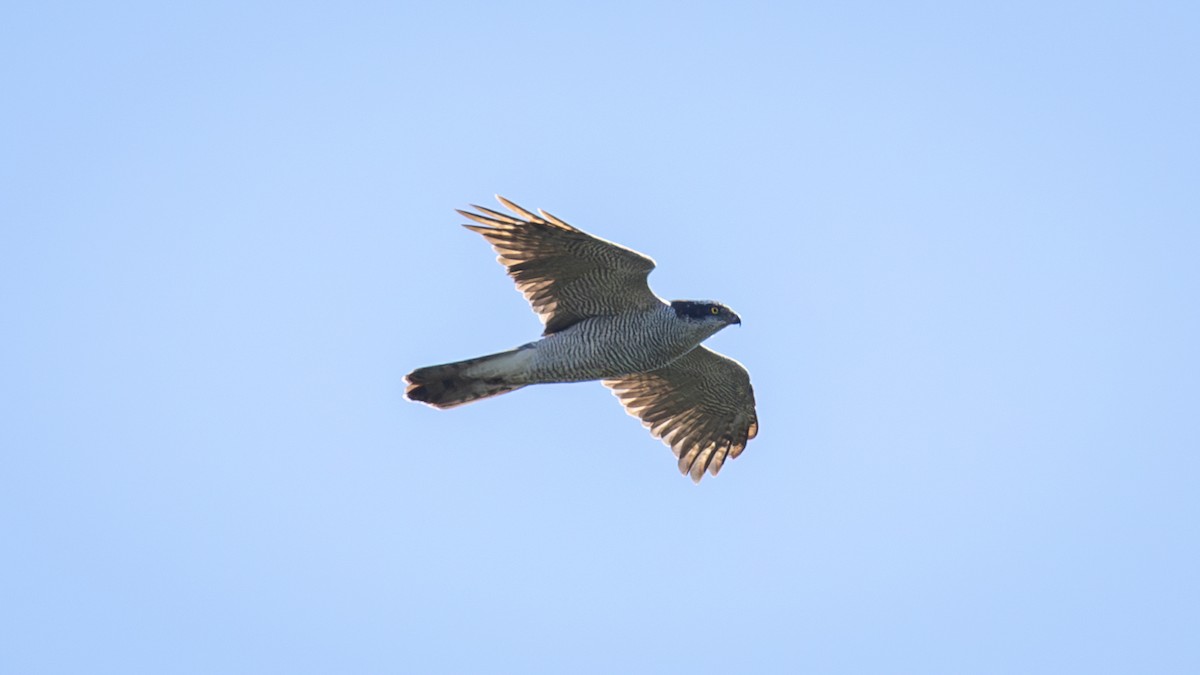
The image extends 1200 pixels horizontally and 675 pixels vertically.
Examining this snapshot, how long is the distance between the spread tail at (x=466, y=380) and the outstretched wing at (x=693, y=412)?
1940 millimetres

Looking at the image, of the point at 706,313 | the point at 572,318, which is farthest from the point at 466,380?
the point at 706,313

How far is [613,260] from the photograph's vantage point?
14.6 metres

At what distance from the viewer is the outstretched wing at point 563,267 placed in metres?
14.5

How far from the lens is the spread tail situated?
49.4 ft

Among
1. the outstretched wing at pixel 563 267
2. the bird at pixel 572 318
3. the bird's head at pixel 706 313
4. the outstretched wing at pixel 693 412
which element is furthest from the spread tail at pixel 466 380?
the outstretched wing at pixel 693 412

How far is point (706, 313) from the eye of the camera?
14.7 metres

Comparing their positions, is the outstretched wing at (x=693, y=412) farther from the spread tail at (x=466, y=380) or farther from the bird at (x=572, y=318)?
A: the spread tail at (x=466, y=380)

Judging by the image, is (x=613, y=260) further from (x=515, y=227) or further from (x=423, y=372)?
(x=423, y=372)

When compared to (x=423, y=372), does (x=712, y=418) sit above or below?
above

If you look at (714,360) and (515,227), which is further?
(714,360)

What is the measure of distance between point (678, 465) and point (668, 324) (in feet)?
8.89

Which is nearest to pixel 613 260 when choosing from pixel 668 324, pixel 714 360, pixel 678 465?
pixel 668 324

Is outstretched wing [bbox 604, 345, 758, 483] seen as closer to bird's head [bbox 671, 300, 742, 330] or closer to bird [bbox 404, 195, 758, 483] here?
bird [bbox 404, 195, 758, 483]

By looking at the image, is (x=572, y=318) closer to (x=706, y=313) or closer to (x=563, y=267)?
(x=563, y=267)
